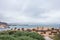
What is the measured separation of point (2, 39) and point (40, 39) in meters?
7.32

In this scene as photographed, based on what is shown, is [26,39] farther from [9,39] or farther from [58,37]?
[58,37]

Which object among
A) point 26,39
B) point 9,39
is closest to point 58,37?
point 26,39

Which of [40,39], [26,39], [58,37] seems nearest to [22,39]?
[26,39]

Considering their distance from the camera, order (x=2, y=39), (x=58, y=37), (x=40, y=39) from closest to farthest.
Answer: (x=2, y=39), (x=40, y=39), (x=58, y=37)

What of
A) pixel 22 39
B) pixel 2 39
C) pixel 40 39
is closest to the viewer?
pixel 2 39

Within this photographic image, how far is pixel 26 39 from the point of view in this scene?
16750mm

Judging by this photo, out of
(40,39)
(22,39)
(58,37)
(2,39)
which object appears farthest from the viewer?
(58,37)

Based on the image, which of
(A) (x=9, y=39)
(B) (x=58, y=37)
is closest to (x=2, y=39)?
(A) (x=9, y=39)

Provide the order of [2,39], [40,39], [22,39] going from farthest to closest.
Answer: [40,39], [22,39], [2,39]

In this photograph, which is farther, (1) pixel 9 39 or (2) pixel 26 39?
(2) pixel 26 39

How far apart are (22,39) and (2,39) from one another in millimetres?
1831

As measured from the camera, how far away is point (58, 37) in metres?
25.6

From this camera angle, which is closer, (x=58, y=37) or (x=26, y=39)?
(x=26, y=39)

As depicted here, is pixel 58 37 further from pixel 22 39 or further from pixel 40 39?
pixel 22 39
